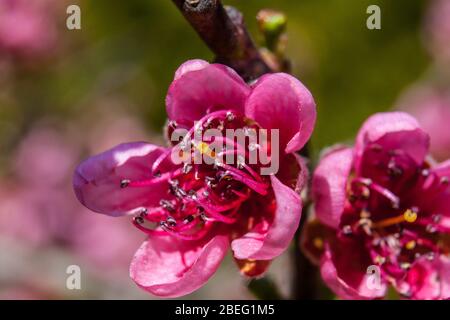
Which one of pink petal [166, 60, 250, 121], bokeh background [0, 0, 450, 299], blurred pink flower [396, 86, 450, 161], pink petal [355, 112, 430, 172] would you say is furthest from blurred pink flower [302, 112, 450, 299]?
blurred pink flower [396, 86, 450, 161]

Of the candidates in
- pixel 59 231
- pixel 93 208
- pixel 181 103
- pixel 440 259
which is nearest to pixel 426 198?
pixel 440 259

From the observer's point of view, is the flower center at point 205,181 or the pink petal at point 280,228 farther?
the flower center at point 205,181

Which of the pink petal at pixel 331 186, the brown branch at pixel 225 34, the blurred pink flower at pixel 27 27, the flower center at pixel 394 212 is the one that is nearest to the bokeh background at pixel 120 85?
the blurred pink flower at pixel 27 27

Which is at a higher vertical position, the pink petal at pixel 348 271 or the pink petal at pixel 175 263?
the pink petal at pixel 175 263

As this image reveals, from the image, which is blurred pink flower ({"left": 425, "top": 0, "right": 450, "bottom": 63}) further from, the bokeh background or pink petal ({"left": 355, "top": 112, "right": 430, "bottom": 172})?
pink petal ({"left": 355, "top": 112, "right": 430, "bottom": 172})

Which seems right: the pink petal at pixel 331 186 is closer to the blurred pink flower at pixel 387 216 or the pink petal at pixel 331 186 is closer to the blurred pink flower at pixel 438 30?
the blurred pink flower at pixel 387 216

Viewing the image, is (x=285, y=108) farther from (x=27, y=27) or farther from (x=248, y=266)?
(x=27, y=27)

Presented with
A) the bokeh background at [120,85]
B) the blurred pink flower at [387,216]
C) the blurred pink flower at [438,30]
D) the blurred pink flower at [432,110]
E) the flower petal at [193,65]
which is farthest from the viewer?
the blurred pink flower at [438,30]
